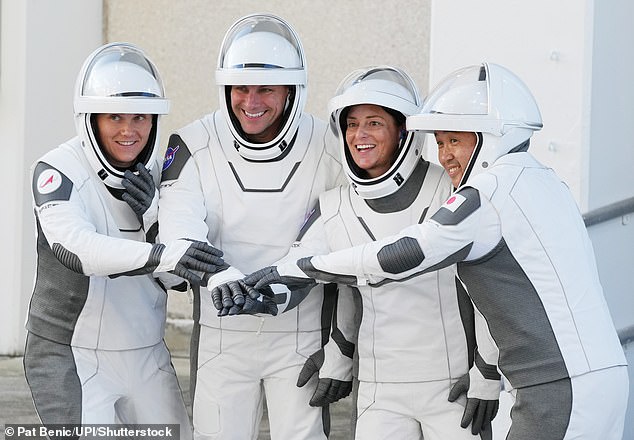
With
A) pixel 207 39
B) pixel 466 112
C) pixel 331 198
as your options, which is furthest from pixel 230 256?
pixel 207 39

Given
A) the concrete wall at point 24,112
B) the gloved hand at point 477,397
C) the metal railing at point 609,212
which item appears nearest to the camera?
the gloved hand at point 477,397

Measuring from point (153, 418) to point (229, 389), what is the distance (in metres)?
0.31

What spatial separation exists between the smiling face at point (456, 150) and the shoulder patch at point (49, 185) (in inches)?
48.8

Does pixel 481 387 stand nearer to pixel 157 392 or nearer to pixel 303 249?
pixel 303 249

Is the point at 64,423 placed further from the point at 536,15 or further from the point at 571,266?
the point at 536,15

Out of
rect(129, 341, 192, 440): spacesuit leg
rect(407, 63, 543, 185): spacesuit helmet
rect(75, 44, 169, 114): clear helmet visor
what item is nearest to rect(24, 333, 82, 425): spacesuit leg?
rect(129, 341, 192, 440): spacesuit leg

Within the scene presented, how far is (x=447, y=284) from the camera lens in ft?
11.8

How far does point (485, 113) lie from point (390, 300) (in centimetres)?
68

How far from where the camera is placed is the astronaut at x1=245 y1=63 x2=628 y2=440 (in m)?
3.18

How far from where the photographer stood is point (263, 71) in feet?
12.6

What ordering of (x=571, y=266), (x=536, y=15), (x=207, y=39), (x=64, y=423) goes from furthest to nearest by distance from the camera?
1. (x=207, y=39)
2. (x=536, y=15)
3. (x=64, y=423)
4. (x=571, y=266)

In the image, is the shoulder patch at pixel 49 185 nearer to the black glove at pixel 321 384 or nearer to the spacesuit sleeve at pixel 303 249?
the spacesuit sleeve at pixel 303 249

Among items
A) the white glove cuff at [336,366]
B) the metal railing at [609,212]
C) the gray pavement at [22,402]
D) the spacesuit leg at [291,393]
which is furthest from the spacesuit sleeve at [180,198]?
the gray pavement at [22,402]

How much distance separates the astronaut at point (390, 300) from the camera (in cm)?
359
